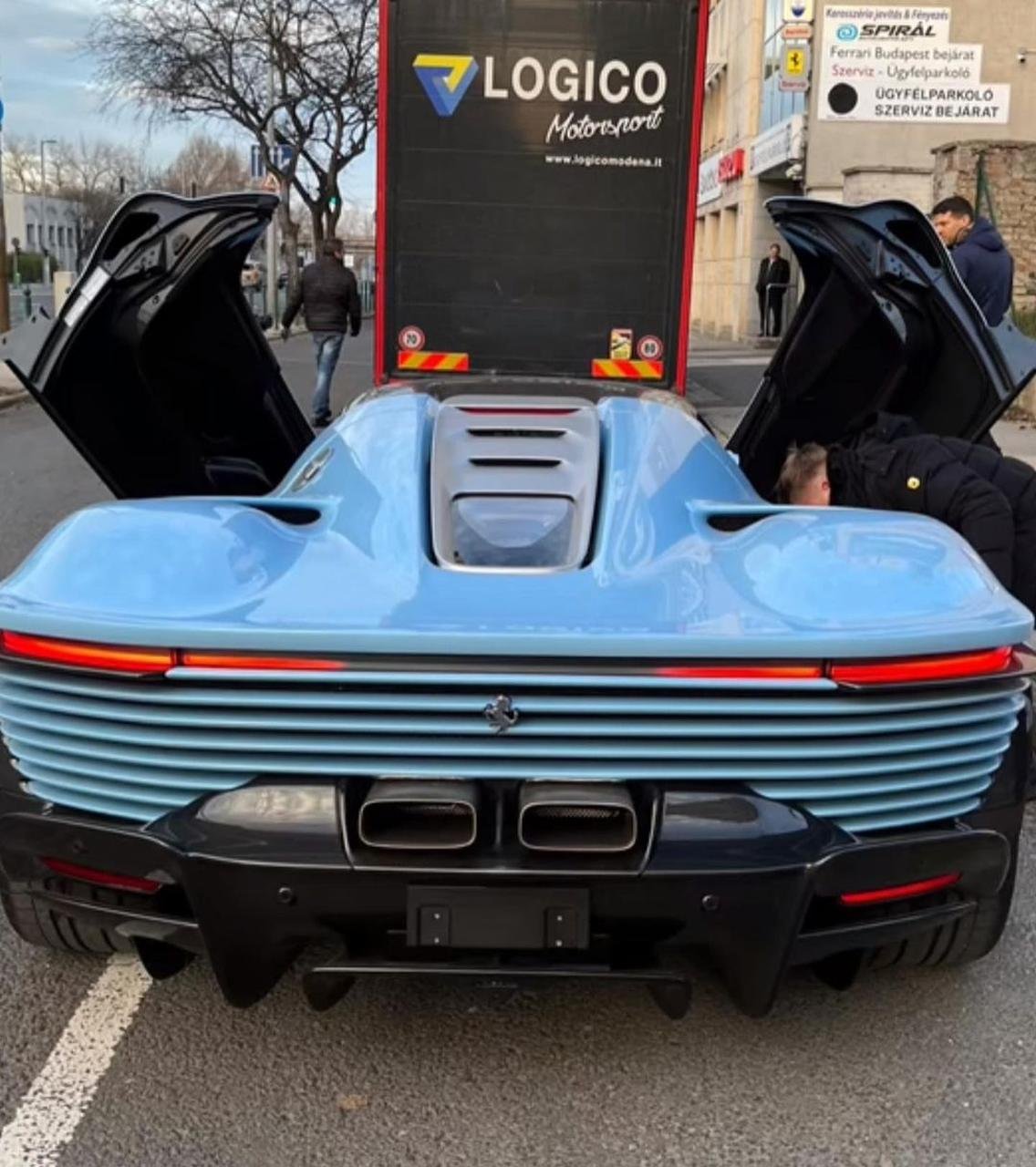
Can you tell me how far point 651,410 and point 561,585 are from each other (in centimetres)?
121

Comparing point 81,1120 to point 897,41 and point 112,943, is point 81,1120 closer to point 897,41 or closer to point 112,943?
point 112,943

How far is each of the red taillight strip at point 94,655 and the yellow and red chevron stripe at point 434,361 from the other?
23.4ft

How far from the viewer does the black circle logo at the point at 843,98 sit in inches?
952

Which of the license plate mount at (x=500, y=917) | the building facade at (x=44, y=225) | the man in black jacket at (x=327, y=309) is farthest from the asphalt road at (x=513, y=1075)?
the building facade at (x=44, y=225)

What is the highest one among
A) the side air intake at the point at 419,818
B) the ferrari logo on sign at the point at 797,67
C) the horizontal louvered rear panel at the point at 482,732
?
the ferrari logo on sign at the point at 797,67

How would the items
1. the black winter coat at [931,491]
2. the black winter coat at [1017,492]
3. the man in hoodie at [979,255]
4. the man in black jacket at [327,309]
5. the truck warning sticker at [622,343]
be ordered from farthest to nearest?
the man in black jacket at [327,309] → the truck warning sticker at [622,343] → the man in hoodie at [979,255] → the black winter coat at [1017,492] → the black winter coat at [931,491]

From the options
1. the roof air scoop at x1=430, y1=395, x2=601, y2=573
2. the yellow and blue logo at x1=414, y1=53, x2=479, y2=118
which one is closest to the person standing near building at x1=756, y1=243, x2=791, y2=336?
the yellow and blue logo at x1=414, y1=53, x2=479, y2=118

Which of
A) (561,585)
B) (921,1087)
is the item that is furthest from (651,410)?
(921,1087)

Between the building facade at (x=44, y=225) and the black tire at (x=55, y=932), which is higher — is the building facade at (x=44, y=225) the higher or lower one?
the higher one

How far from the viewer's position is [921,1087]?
2.89m

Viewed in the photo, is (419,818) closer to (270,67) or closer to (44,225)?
(270,67)

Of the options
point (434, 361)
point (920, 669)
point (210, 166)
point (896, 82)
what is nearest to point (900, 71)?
point (896, 82)

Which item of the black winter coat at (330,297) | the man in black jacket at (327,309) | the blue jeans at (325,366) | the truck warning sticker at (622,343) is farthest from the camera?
the black winter coat at (330,297)

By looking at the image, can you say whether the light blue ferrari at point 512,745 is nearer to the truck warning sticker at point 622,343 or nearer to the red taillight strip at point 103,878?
the red taillight strip at point 103,878
